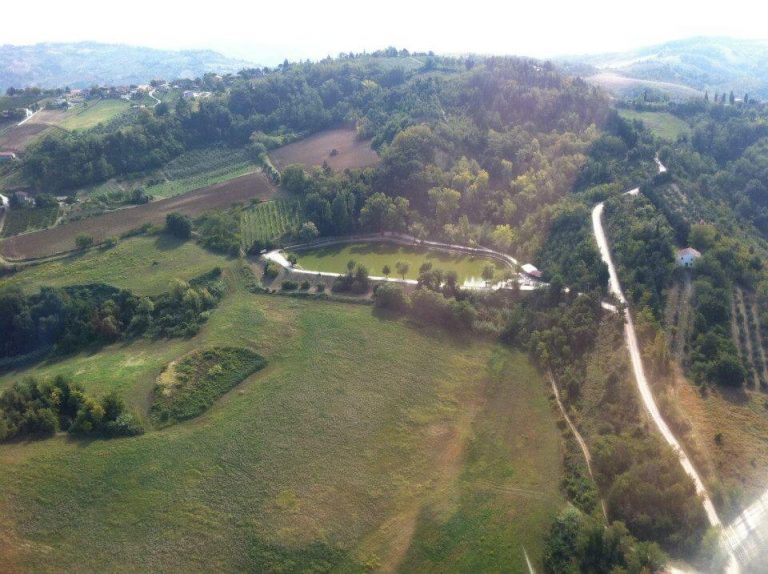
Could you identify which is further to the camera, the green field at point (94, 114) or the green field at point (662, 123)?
the green field at point (662, 123)

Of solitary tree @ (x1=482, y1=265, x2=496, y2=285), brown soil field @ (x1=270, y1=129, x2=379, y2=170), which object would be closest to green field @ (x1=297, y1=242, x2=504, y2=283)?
solitary tree @ (x1=482, y1=265, x2=496, y2=285)

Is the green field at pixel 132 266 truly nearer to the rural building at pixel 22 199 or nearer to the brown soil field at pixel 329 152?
the rural building at pixel 22 199

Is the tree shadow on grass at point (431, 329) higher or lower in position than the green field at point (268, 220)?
lower

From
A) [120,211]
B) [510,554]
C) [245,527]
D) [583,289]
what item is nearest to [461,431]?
[510,554]

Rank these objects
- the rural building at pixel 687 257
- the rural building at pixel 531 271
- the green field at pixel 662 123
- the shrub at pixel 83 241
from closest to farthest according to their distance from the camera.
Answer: the rural building at pixel 687 257, the rural building at pixel 531 271, the shrub at pixel 83 241, the green field at pixel 662 123

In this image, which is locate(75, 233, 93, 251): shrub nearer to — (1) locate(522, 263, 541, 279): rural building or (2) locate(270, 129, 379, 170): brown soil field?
(2) locate(270, 129, 379, 170): brown soil field

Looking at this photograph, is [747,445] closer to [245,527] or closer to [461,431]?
[461,431]

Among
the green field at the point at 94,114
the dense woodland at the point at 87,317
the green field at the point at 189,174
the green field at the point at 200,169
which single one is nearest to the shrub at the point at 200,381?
the dense woodland at the point at 87,317

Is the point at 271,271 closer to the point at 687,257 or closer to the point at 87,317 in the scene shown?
the point at 87,317
